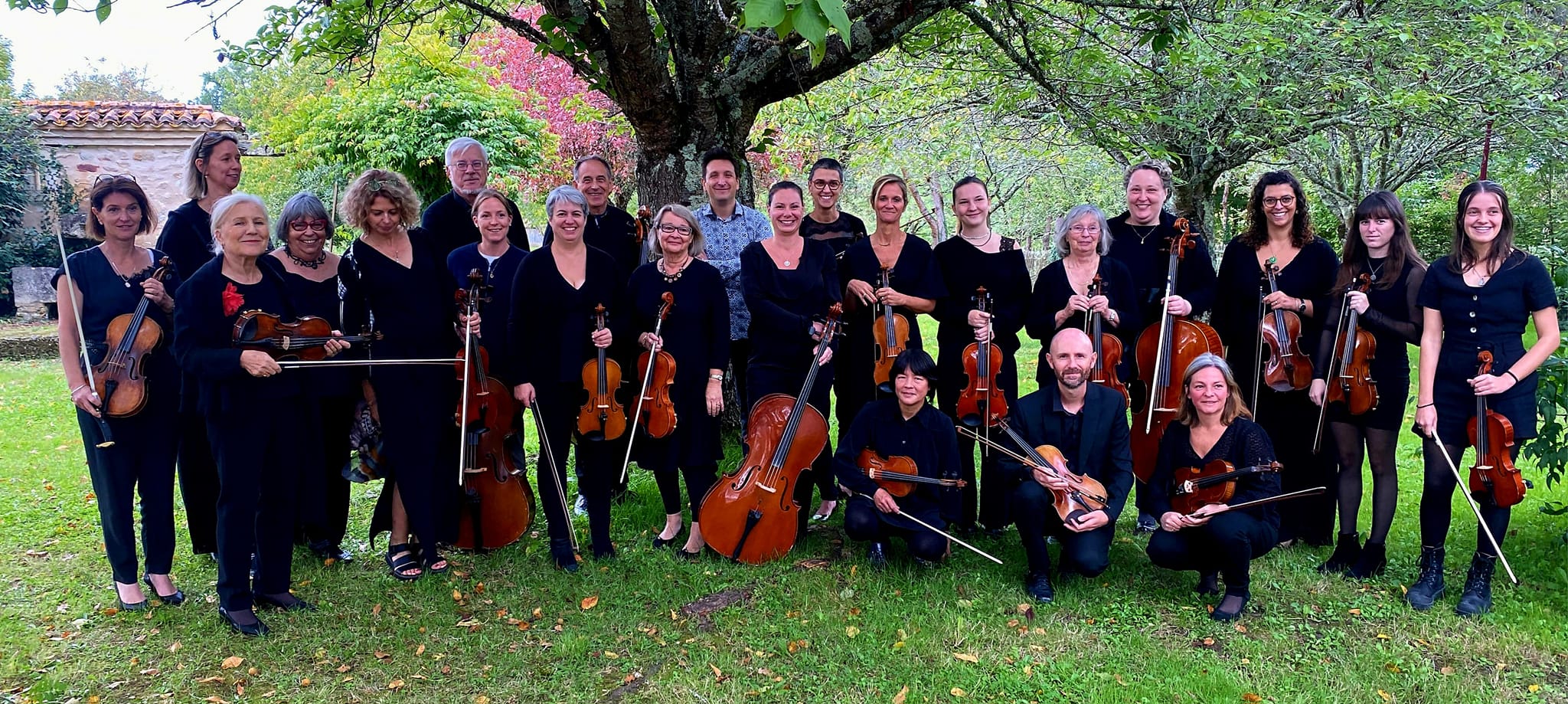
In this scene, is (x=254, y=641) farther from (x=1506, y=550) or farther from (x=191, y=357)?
(x=1506, y=550)

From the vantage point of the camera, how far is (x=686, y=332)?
3.95 meters

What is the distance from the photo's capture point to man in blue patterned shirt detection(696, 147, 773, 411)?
4488 mm

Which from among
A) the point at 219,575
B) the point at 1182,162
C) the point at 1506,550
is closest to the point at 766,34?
the point at 219,575

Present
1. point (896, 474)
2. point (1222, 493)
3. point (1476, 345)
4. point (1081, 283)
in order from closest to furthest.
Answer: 1. point (1476, 345)
2. point (1222, 493)
3. point (896, 474)
4. point (1081, 283)

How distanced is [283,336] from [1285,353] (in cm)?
381

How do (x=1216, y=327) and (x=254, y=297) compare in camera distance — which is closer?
(x=254, y=297)

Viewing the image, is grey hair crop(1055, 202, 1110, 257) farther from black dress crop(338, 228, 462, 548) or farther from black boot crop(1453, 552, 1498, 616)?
black dress crop(338, 228, 462, 548)

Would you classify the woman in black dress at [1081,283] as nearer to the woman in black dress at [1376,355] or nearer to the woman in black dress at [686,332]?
the woman in black dress at [1376,355]

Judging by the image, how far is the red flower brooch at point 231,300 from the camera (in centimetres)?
328

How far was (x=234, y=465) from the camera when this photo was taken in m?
3.35

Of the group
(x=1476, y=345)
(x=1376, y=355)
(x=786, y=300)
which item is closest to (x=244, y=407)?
(x=786, y=300)

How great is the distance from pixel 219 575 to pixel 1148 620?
11.0ft

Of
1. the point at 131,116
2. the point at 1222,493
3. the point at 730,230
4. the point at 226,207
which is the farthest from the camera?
the point at 131,116

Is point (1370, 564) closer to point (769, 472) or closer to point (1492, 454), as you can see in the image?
point (1492, 454)
